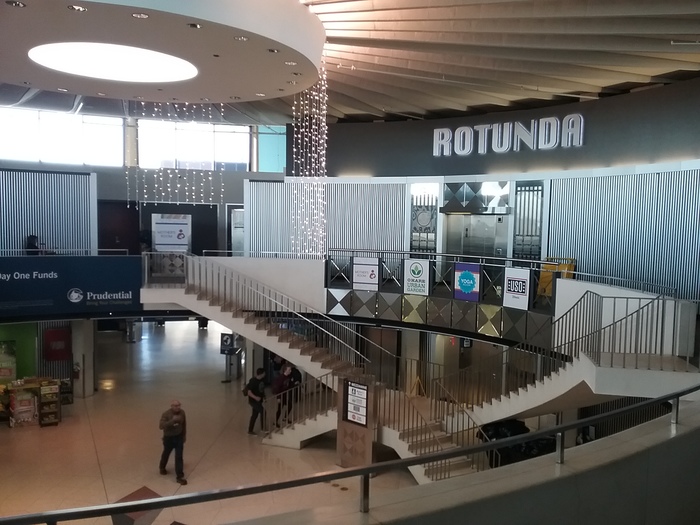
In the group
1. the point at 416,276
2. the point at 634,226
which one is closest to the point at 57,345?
the point at 416,276

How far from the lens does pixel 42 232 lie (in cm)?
1489

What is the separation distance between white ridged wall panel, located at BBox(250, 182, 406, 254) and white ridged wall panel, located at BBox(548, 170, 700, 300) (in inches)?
190

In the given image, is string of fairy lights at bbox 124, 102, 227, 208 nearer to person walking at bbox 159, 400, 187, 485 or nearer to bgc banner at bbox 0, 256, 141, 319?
bgc banner at bbox 0, 256, 141, 319

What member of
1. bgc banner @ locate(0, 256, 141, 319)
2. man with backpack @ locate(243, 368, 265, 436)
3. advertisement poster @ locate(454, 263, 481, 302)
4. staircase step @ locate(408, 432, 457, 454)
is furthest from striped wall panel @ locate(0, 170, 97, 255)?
staircase step @ locate(408, 432, 457, 454)

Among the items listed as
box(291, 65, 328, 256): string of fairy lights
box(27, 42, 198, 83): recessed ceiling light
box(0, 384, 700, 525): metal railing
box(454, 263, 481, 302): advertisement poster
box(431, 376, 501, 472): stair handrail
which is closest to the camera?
box(0, 384, 700, 525): metal railing

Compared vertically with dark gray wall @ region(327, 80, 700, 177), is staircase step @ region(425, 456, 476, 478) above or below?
below

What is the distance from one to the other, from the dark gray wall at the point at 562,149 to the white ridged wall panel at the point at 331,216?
3.00 feet

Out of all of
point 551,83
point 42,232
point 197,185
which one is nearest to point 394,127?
point 551,83

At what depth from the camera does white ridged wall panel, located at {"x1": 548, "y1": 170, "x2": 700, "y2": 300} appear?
10.5 meters

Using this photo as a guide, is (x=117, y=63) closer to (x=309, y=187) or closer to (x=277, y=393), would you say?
(x=277, y=393)

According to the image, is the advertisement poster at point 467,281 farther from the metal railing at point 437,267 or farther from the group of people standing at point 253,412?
the group of people standing at point 253,412

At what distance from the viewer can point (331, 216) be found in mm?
16344

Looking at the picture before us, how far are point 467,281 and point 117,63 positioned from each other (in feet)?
26.9

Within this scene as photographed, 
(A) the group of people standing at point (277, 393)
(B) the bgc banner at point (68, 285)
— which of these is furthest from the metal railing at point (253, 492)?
(B) the bgc banner at point (68, 285)
